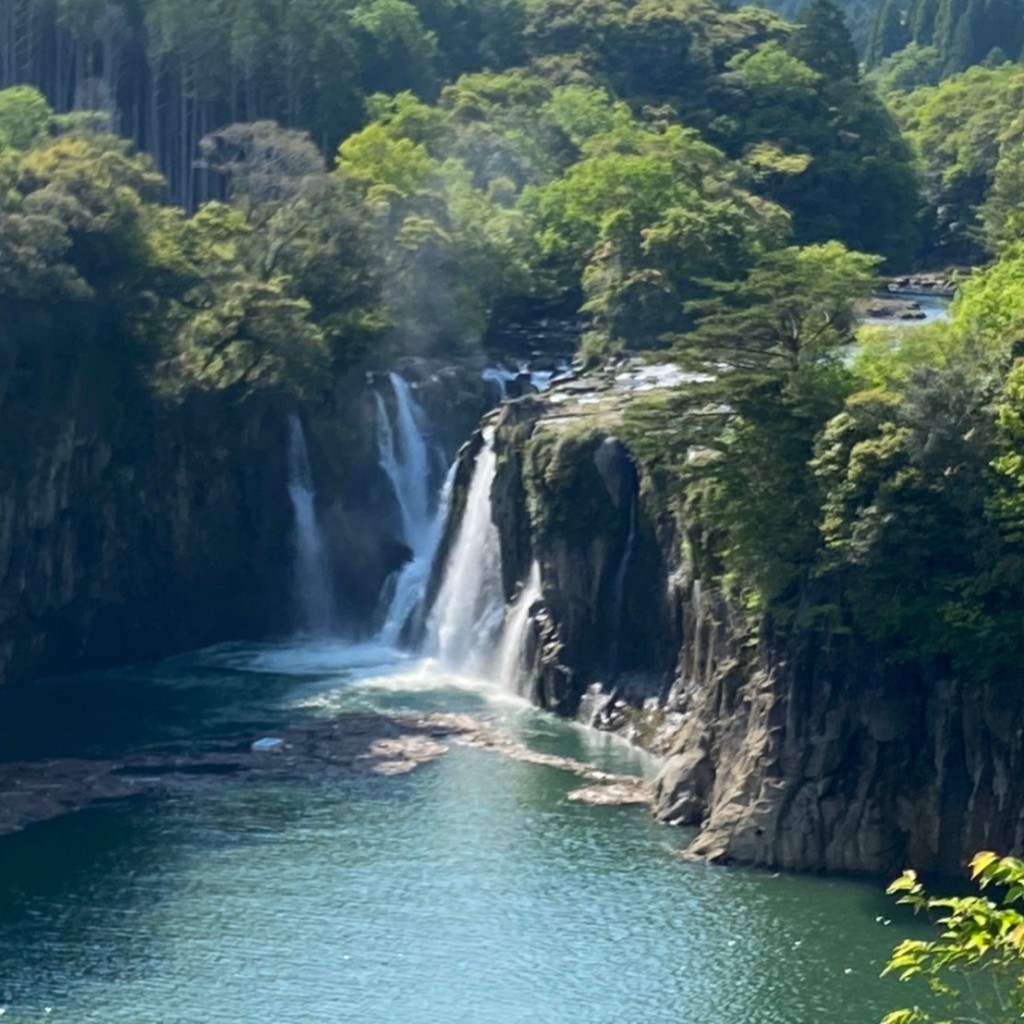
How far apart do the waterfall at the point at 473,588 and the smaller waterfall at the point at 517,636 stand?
1.14 meters

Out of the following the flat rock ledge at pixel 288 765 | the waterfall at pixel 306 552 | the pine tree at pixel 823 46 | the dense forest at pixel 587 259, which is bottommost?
the flat rock ledge at pixel 288 765

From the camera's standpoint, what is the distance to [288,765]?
65.6 meters

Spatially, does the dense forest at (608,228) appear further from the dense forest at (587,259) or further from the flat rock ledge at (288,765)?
the flat rock ledge at (288,765)

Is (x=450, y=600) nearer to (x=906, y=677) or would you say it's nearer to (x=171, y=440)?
(x=171, y=440)

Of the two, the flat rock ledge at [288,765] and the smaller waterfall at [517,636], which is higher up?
the smaller waterfall at [517,636]

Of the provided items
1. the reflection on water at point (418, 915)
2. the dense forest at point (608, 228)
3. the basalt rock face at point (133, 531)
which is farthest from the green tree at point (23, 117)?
the reflection on water at point (418, 915)

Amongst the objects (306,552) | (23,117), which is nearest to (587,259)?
(306,552)

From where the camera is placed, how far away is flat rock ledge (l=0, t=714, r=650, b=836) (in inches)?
2474

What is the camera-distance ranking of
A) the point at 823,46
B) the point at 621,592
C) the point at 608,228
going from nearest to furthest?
Result: the point at 621,592 → the point at 608,228 → the point at 823,46

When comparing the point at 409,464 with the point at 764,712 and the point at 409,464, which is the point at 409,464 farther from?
the point at 764,712

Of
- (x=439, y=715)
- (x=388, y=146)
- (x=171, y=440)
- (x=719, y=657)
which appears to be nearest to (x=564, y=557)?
(x=439, y=715)

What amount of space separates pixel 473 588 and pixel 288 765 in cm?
1393

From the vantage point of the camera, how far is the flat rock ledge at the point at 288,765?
62.8 metres

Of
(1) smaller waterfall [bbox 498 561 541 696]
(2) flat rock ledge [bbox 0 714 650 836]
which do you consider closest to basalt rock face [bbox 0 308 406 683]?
(1) smaller waterfall [bbox 498 561 541 696]
